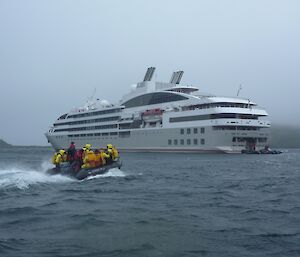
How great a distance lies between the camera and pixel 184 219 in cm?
1090

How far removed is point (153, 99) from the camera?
243 ft

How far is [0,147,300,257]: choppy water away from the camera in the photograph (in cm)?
805

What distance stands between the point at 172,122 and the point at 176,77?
22165 millimetres

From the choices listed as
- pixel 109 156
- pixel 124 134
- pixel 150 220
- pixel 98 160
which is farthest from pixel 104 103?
pixel 150 220

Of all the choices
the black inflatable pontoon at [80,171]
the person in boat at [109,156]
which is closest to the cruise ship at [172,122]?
the person in boat at [109,156]

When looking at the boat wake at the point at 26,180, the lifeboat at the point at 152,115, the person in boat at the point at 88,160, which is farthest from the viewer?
the lifeboat at the point at 152,115

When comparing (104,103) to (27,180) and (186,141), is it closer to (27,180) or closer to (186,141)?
(186,141)

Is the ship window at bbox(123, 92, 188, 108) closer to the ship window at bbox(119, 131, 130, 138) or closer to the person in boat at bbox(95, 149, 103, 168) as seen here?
the ship window at bbox(119, 131, 130, 138)

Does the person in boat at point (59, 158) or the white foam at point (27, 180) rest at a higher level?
the person in boat at point (59, 158)

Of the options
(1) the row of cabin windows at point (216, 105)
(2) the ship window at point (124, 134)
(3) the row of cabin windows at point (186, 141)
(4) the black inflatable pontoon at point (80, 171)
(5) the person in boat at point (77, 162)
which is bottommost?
(4) the black inflatable pontoon at point (80, 171)

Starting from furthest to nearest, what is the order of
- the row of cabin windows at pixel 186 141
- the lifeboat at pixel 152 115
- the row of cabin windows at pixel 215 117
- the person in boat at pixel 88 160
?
the lifeboat at pixel 152 115
the row of cabin windows at pixel 186 141
the row of cabin windows at pixel 215 117
the person in boat at pixel 88 160

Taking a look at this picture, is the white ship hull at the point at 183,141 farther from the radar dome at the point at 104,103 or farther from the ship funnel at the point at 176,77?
the ship funnel at the point at 176,77

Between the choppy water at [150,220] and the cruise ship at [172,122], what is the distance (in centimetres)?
4146

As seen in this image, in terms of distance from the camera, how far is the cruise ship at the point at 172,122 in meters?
59.8
